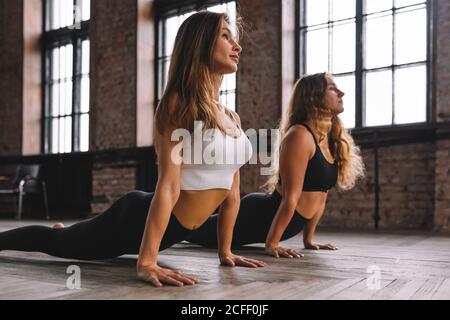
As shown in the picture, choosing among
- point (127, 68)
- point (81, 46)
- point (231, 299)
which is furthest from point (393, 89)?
point (81, 46)

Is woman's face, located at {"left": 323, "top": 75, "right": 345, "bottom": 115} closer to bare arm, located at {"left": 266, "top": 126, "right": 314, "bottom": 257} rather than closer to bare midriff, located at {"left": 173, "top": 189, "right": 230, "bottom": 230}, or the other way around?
bare arm, located at {"left": 266, "top": 126, "right": 314, "bottom": 257}

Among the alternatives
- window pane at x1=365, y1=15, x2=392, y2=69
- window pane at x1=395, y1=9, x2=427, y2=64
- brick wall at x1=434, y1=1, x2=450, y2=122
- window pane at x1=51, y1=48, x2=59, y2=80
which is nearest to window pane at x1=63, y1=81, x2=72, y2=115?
window pane at x1=51, y1=48, x2=59, y2=80

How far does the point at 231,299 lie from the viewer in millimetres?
1503

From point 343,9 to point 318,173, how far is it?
3.66m

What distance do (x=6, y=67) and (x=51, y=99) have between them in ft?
3.60

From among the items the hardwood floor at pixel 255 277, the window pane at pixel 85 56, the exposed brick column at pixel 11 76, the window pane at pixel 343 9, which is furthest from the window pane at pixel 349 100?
the exposed brick column at pixel 11 76

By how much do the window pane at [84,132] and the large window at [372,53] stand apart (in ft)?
13.1

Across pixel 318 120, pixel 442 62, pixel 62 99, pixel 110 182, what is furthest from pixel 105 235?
pixel 62 99

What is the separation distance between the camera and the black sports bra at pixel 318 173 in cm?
279

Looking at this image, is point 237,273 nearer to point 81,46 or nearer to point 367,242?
point 367,242

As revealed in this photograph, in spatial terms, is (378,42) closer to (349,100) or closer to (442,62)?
(349,100)

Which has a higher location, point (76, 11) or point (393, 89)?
point (76, 11)

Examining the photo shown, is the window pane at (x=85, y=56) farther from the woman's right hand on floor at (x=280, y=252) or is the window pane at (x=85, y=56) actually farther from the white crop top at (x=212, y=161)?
the white crop top at (x=212, y=161)

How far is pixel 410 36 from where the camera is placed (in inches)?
213
